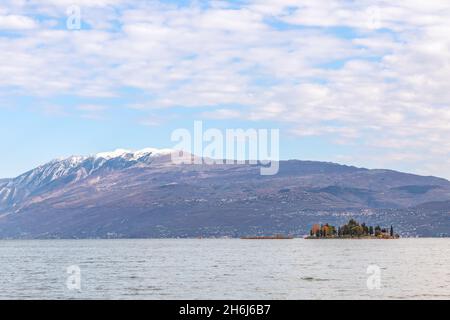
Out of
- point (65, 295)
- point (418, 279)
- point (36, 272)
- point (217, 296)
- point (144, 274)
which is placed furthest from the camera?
point (36, 272)

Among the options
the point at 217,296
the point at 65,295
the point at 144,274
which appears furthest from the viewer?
the point at 144,274

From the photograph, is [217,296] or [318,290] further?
[318,290]
